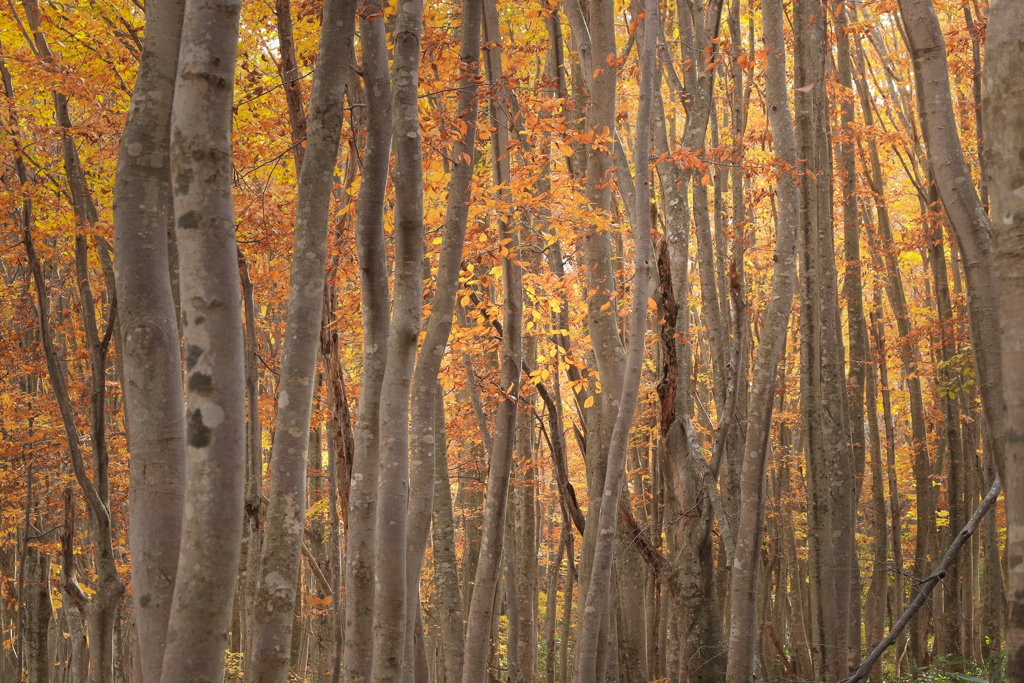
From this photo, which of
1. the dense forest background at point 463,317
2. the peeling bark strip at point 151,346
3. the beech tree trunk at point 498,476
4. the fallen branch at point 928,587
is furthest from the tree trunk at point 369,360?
the fallen branch at point 928,587

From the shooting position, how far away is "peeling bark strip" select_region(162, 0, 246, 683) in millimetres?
2807

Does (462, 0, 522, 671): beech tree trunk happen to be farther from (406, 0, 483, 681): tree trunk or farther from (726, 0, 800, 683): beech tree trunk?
(726, 0, 800, 683): beech tree trunk

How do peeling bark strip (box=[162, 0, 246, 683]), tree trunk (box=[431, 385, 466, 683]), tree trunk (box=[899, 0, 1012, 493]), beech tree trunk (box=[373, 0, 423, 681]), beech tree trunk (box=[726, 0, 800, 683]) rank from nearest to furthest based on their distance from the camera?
peeling bark strip (box=[162, 0, 246, 683])
tree trunk (box=[899, 0, 1012, 493])
beech tree trunk (box=[373, 0, 423, 681])
beech tree trunk (box=[726, 0, 800, 683])
tree trunk (box=[431, 385, 466, 683])

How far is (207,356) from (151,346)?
0.67 meters

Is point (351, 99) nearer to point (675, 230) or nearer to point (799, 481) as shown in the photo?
point (675, 230)

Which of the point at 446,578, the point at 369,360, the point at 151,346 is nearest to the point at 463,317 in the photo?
the point at 446,578

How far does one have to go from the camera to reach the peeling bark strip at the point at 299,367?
371cm

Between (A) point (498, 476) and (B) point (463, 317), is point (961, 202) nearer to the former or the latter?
(A) point (498, 476)

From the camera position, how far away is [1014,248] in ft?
8.77

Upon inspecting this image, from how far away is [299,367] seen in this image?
3865 millimetres

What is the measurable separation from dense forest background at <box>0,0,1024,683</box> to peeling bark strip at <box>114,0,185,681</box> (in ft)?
0.05

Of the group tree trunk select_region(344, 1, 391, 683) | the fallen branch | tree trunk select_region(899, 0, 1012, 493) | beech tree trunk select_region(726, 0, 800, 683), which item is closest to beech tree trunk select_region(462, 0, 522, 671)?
tree trunk select_region(344, 1, 391, 683)

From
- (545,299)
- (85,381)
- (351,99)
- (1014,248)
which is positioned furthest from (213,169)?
(85,381)

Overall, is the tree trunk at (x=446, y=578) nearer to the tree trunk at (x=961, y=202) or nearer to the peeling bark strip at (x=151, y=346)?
the peeling bark strip at (x=151, y=346)
